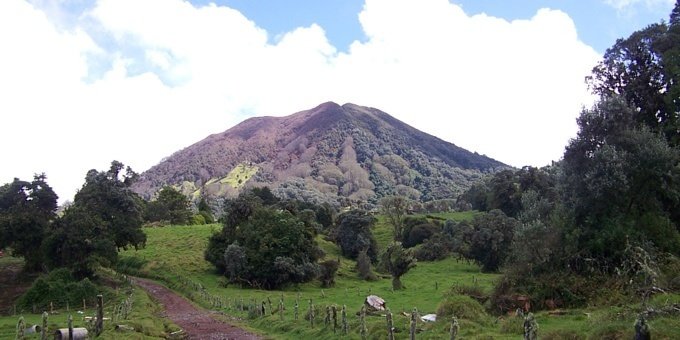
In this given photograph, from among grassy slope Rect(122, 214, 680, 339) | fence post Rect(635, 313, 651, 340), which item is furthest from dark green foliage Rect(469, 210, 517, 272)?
fence post Rect(635, 313, 651, 340)

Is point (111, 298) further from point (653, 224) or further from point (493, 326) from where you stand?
point (653, 224)

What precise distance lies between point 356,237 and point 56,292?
1845 inches

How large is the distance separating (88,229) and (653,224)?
166 ft

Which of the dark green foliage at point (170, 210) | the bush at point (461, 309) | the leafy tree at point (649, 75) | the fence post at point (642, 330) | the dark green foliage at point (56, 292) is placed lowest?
the dark green foliage at point (56, 292)

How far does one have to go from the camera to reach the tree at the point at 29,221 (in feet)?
184

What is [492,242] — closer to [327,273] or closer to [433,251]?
[433,251]

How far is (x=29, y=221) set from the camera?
56281mm

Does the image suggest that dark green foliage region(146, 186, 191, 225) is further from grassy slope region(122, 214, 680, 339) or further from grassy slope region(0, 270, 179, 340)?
grassy slope region(0, 270, 179, 340)

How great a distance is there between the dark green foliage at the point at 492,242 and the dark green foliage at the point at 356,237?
18.2 metres

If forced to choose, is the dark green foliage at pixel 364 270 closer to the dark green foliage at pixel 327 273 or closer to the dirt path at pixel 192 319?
the dark green foliage at pixel 327 273

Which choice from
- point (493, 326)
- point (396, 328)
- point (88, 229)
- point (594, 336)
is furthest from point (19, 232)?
point (594, 336)

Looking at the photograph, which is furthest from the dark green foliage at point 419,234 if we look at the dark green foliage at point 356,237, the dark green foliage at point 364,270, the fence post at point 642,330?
the fence post at point 642,330

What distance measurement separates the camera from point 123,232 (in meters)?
60.0

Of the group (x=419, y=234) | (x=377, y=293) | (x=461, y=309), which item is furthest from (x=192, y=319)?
(x=419, y=234)
